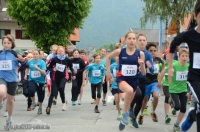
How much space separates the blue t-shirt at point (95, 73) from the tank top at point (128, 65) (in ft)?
18.4

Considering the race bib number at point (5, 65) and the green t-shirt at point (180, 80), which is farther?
the green t-shirt at point (180, 80)

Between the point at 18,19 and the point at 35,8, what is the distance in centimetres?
370

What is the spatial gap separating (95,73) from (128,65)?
5881 millimetres

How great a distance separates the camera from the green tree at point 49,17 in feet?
148

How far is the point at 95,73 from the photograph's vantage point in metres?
14.4

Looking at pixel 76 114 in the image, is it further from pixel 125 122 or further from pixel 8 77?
pixel 125 122

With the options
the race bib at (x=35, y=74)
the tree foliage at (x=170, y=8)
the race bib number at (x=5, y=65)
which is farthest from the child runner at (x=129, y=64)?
the tree foliage at (x=170, y=8)

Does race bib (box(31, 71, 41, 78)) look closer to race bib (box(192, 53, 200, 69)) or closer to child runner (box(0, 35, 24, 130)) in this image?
child runner (box(0, 35, 24, 130))

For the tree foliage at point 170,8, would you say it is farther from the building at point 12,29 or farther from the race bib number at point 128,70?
the building at point 12,29

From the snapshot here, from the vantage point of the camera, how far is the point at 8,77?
30.3 feet

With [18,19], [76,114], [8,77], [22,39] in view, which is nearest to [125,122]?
[8,77]

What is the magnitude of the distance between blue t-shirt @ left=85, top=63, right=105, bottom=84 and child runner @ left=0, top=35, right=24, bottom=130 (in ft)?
16.7

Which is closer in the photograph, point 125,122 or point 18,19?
point 125,122

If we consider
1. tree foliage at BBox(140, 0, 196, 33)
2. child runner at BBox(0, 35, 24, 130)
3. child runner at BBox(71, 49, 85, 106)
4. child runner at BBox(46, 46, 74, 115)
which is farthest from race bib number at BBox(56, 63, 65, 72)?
tree foliage at BBox(140, 0, 196, 33)
